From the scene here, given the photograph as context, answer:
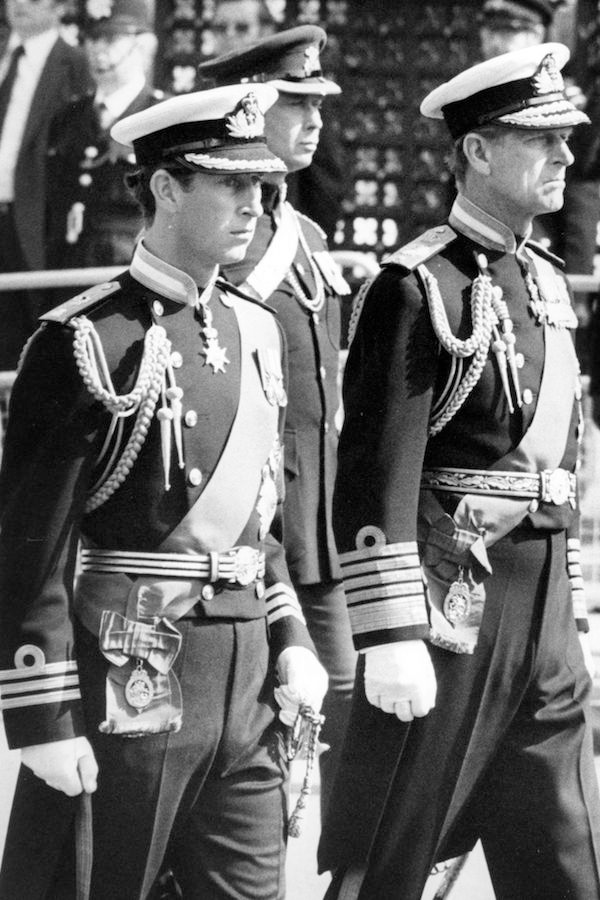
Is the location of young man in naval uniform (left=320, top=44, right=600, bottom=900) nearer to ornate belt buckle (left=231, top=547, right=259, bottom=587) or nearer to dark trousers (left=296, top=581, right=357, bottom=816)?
ornate belt buckle (left=231, top=547, right=259, bottom=587)

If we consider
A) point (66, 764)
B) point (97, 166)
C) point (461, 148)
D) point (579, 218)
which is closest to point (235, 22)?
point (97, 166)

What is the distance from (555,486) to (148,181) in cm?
107

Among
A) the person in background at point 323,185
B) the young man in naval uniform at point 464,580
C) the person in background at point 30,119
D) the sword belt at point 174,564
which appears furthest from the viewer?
the person in background at point 30,119

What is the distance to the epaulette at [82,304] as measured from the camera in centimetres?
412

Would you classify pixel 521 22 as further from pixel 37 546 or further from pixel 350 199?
pixel 37 546

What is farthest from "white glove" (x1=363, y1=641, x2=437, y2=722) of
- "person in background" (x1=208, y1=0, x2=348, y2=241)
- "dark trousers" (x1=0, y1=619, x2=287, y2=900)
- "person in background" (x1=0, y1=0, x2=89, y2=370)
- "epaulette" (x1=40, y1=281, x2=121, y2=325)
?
"person in background" (x1=0, y1=0, x2=89, y2=370)

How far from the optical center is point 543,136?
15.1 ft

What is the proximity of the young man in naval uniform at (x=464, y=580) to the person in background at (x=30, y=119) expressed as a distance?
4886 mm

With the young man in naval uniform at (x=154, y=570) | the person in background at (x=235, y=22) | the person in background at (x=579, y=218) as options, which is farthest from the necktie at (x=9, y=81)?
the young man in naval uniform at (x=154, y=570)

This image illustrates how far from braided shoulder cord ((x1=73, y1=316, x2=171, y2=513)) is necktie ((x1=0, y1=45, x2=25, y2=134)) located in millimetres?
5593

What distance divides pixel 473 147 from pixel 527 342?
0.44m

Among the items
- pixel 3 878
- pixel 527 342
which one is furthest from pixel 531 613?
pixel 3 878

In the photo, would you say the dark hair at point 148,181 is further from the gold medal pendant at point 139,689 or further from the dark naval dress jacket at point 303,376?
the dark naval dress jacket at point 303,376

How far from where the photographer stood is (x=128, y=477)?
4148 mm
